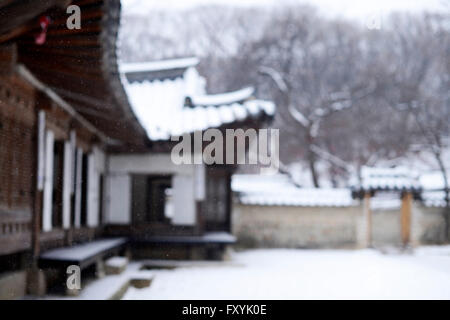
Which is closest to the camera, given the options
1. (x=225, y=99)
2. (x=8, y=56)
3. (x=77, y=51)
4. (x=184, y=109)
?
(x=8, y=56)

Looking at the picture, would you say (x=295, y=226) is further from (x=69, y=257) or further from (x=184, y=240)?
(x=69, y=257)

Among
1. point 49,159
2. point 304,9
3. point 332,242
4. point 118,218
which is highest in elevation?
point 304,9

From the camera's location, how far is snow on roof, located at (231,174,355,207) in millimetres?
14523

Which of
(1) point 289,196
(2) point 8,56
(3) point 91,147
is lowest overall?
(1) point 289,196

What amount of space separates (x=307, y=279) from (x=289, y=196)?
6.66 metres

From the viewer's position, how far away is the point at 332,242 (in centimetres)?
1459

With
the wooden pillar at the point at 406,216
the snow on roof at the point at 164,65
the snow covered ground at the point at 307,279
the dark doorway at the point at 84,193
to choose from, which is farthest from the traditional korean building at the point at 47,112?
the wooden pillar at the point at 406,216

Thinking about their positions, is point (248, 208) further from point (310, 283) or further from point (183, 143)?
point (310, 283)

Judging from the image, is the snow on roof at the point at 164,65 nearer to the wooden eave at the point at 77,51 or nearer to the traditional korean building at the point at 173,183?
the traditional korean building at the point at 173,183

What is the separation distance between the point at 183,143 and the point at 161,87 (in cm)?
341

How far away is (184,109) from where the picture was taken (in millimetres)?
11703

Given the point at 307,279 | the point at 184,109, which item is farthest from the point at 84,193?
the point at 307,279

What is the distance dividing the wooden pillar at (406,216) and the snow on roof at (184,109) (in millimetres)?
6090
